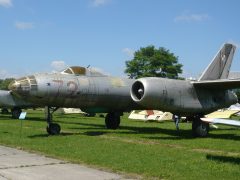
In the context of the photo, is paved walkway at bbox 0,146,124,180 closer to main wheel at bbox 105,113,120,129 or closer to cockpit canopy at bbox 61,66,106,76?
cockpit canopy at bbox 61,66,106,76

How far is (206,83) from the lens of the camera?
50.8 ft

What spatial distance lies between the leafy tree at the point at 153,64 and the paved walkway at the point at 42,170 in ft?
274

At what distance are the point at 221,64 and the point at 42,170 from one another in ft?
40.7

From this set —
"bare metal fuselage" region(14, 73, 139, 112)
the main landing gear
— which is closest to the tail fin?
"bare metal fuselage" region(14, 73, 139, 112)

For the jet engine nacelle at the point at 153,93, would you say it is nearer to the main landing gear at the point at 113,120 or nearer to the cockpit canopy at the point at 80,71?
the cockpit canopy at the point at 80,71

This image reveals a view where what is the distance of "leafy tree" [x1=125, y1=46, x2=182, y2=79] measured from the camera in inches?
3676

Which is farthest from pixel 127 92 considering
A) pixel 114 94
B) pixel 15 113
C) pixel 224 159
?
pixel 15 113

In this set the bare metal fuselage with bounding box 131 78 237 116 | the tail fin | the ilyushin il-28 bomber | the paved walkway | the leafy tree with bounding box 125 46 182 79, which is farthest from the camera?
the leafy tree with bounding box 125 46 182 79

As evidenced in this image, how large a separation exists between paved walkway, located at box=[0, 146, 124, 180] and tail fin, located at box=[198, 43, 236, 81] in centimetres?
1017

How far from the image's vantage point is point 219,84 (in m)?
15.4

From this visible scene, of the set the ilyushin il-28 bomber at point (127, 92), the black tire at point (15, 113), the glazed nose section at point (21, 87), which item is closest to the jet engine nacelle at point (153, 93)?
the ilyushin il-28 bomber at point (127, 92)

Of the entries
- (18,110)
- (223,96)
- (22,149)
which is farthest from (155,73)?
(22,149)

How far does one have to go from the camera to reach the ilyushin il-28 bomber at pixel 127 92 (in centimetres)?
1454

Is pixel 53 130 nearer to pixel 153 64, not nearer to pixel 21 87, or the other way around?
pixel 21 87
